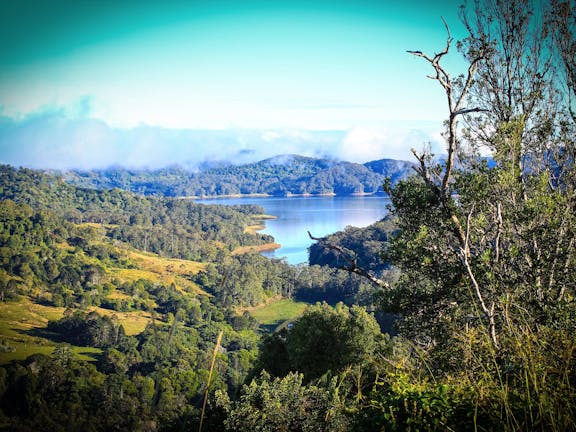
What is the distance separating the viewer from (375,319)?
2400cm

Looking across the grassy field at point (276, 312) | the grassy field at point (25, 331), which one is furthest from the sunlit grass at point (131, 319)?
the grassy field at point (276, 312)

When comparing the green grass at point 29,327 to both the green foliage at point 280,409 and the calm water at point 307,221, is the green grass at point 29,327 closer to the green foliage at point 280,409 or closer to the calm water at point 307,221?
the green foliage at point 280,409

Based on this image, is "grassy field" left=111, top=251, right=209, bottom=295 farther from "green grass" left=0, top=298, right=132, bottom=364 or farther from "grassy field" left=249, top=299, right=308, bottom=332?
"green grass" left=0, top=298, right=132, bottom=364

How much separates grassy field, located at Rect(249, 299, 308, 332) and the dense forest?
0.96 meters

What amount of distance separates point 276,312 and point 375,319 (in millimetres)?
23910

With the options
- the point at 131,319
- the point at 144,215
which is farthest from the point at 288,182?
the point at 131,319

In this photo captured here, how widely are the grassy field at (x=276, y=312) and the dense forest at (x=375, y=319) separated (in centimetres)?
96

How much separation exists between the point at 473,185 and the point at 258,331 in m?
37.5

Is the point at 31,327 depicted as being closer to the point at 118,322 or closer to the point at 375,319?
the point at 118,322

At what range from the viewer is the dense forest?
2.19m

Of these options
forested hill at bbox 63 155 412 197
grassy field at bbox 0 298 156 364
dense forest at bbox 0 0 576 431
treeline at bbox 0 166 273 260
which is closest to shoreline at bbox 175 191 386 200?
forested hill at bbox 63 155 412 197

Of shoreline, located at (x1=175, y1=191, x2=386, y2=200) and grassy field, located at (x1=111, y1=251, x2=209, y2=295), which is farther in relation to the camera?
shoreline, located at (x1=175, y1=191, x2=386, y2=200)

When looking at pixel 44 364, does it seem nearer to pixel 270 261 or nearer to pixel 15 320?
pixel 15 320

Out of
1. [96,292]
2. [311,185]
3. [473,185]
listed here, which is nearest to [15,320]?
[96,292]
